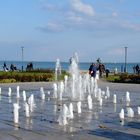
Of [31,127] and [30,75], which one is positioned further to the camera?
→ [30,75]

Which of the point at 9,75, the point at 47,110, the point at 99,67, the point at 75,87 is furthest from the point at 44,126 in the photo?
the point at 99,67

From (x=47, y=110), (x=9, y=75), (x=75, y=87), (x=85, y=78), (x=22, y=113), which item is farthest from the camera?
(x=9, y=75)

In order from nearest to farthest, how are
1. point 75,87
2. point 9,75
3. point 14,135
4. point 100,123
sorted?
point 14,135, point 100,123, point 75,87, point 9,75

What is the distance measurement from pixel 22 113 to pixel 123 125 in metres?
4.46

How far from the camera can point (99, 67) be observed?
53344 mm

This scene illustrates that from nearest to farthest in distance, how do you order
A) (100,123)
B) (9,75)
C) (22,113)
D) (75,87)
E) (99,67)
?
1. (100,123)
2. (22,113)
3. (75,87)
4. (9,75)
5. (99,67)

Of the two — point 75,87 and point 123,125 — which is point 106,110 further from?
point 75,87

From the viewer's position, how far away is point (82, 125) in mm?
15156

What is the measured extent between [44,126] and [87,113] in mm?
4032

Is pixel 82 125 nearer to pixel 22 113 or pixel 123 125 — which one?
pixel 123 125

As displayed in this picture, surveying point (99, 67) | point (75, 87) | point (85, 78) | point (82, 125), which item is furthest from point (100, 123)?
point (99, 67)

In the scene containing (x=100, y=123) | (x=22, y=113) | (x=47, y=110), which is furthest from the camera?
(x=47, y=110)

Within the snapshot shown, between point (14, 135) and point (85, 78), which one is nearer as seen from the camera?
point (14, 135)

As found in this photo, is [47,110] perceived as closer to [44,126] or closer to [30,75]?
[44,126]
